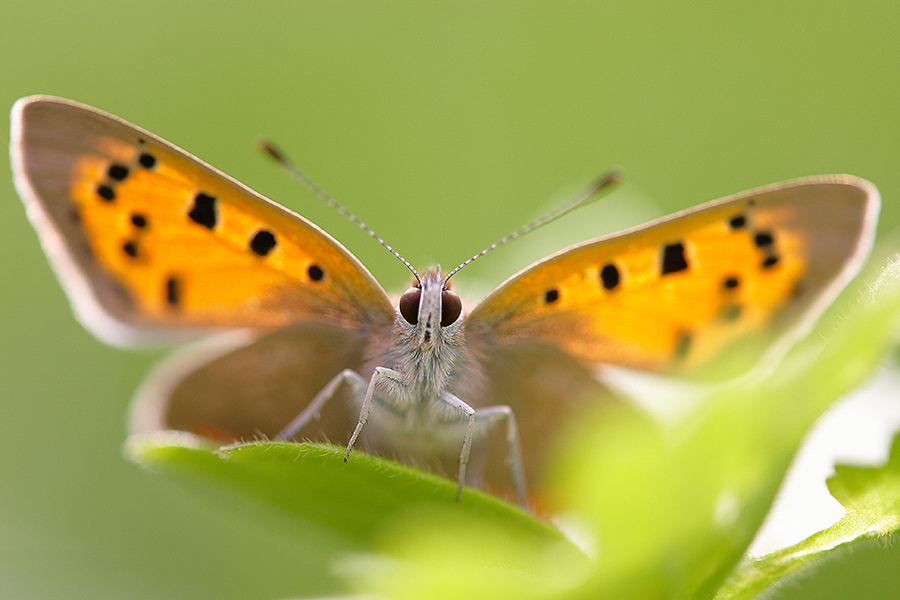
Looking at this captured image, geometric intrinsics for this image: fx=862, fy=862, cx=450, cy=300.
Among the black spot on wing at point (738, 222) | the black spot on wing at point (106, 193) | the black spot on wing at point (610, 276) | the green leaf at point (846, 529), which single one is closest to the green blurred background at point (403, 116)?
the black spot on wing at point (610, 276)

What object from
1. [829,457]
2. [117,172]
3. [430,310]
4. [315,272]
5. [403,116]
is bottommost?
[829,457]

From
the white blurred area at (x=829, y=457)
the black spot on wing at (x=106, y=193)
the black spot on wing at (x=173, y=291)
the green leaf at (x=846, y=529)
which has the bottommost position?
the green leaf at (x=846, y=529)

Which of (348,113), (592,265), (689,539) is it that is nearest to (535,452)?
(592,265)

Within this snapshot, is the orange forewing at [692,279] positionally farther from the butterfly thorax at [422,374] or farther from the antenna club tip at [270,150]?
the antenna club tip at [270,150]

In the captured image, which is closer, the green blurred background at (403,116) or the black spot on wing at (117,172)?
the black spot on wing at (117,172)

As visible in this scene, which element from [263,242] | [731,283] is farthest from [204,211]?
[731,283]

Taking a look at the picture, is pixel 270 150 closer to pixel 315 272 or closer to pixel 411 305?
pixel 315 272

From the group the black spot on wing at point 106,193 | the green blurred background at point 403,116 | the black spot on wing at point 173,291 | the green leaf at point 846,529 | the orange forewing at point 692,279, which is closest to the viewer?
the green leaf at point 846,529
